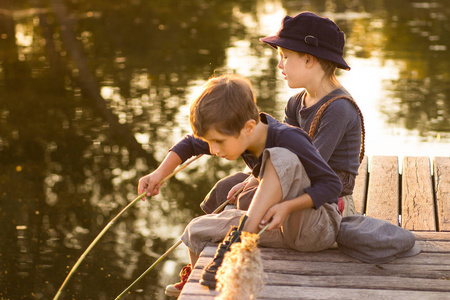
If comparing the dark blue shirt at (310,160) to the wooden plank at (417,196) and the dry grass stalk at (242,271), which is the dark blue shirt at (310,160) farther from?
the wooden plank at (417,196)

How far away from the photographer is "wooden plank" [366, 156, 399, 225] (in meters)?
3.95

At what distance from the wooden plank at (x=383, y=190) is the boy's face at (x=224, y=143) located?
1313 mm

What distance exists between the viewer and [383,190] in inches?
168

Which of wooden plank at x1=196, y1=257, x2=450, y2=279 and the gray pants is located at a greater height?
the gray pants

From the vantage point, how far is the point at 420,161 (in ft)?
15.7

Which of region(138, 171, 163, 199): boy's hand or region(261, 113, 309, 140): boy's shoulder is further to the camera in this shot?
region(138, 171, 163, 199): boy's hand

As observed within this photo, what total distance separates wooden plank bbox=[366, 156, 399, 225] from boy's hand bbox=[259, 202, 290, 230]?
1232 mm

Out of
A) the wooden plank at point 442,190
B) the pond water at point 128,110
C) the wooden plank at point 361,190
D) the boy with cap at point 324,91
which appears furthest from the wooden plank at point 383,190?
the pond water at point 128,110

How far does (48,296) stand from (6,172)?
2.16 m

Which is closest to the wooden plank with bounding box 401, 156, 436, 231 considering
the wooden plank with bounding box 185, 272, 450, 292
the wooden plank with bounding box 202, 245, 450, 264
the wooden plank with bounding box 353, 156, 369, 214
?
the wooden plank with bounding box 353, 156, 369, 214

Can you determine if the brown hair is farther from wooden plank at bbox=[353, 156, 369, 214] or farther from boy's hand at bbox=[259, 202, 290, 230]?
wooden plank at bbox=[353, 156, 369, 214]

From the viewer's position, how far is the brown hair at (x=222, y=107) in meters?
2.70

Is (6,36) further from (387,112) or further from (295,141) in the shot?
(295,141)

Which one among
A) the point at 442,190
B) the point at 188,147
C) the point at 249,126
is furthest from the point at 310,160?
the point at 442,190
